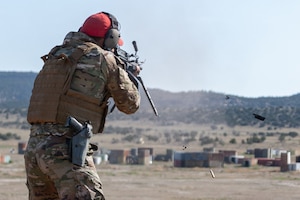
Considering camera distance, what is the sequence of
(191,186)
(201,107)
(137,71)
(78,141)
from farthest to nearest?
(201,107) → (191,186) → (137,71) → (78,141)

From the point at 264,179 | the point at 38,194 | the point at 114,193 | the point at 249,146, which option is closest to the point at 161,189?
the point at 114,193

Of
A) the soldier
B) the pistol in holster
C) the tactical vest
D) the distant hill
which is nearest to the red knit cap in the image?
the soldier

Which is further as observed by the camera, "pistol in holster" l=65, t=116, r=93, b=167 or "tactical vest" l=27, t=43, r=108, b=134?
"tactical vest" l=27, t=43, r=108, b=134

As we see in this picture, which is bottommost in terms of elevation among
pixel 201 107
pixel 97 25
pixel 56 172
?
pixel 56 172

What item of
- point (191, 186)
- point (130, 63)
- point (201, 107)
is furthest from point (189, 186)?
point (201, 107)

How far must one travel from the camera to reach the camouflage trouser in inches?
255

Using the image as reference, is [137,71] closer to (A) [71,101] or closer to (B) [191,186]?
(A) [71,101]

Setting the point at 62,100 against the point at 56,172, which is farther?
the point at 62,100

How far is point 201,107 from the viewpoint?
396ft

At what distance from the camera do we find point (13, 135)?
262ft

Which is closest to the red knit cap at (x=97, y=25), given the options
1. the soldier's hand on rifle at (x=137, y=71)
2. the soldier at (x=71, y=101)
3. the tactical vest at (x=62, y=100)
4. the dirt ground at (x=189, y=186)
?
the soldier at (x=71, y=101)

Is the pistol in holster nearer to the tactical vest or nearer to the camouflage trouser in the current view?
the camouflage trouser

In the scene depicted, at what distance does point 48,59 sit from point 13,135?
74.0m

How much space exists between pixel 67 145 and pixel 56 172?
227 mm
